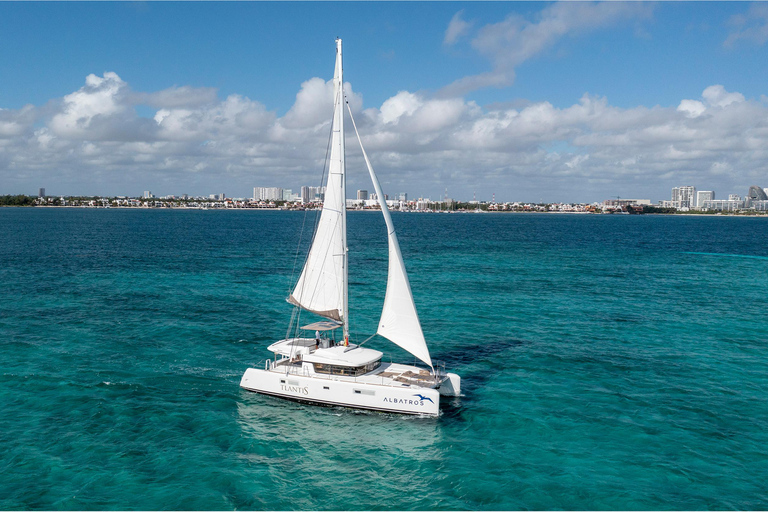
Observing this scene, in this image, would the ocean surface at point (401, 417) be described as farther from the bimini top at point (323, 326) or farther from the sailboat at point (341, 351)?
the bimini top at point (323, 326)

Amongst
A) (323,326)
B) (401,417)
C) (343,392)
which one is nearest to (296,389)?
(343,392)

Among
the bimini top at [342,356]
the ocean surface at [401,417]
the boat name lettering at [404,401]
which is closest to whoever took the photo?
the ocean surface at [401,417]

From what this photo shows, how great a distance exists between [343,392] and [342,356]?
1996mm

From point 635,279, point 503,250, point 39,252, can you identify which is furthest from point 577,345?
point 39,252

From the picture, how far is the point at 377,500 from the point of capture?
20359 millimetres

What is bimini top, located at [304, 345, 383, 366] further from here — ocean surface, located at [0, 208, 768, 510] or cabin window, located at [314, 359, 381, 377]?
ocean surface, located at [0, 208, 768, 510]

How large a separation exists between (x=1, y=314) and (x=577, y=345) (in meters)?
49.7

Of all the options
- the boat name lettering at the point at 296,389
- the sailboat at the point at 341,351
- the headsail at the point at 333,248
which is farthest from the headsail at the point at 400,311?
the boat name lettering at the point at 296,389

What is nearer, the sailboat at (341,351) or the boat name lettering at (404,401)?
the boat name lettering at (404,401)

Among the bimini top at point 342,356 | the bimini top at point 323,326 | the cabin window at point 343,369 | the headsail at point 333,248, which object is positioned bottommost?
the cabin window at point 343,369

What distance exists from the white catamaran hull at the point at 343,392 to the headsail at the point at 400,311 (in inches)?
104

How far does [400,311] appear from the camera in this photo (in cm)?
2955

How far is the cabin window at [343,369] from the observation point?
2833 centimetres

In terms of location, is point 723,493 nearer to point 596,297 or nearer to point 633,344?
point 633,344
